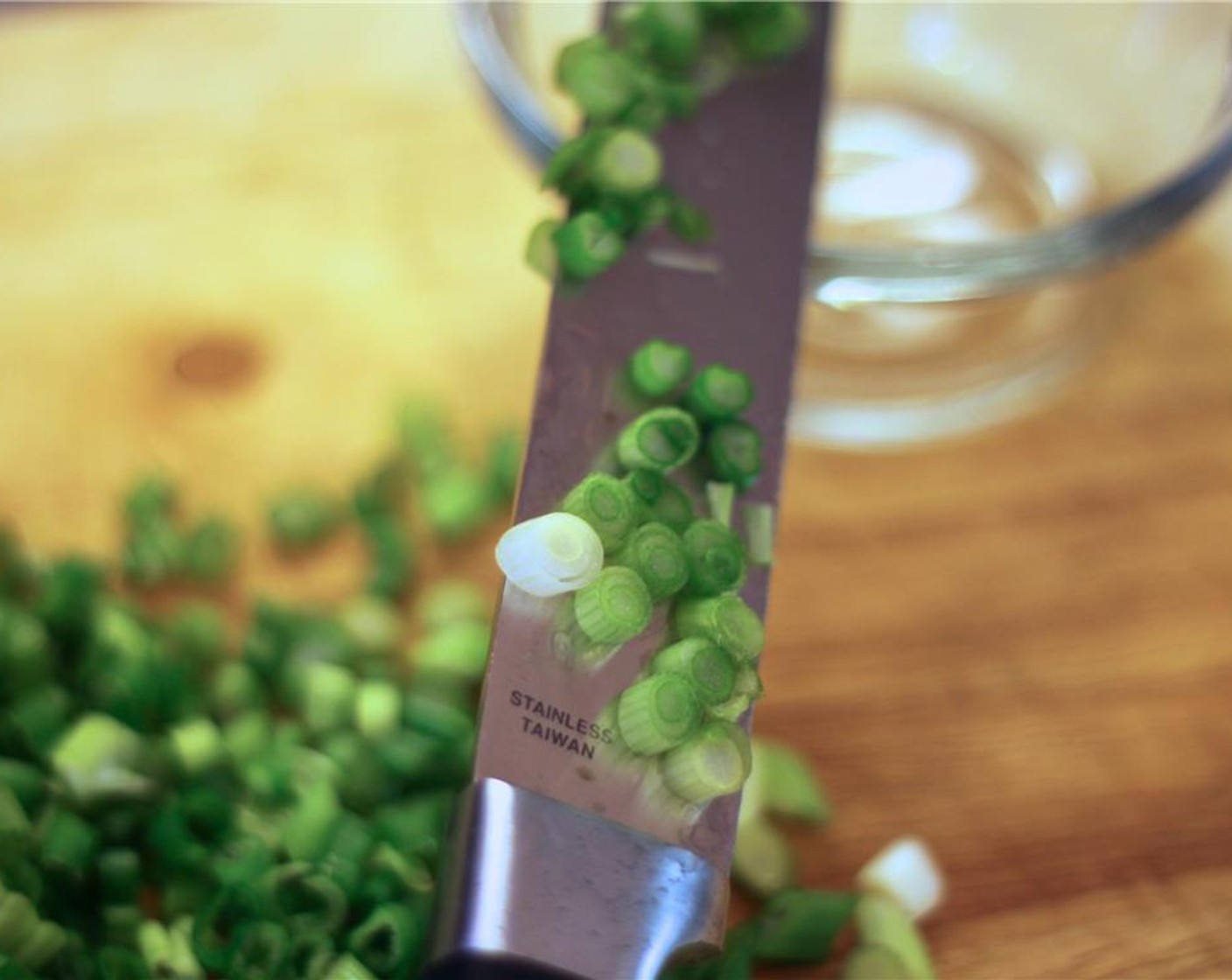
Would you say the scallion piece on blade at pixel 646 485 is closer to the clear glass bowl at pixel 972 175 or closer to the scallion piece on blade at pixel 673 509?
the scallion piece on blade at pixel 673 509

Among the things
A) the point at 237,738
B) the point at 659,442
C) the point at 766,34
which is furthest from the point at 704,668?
the point at 766,34

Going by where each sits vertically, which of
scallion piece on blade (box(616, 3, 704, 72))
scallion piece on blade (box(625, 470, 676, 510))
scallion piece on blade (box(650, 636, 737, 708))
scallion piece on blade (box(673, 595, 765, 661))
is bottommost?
scallion piece on blade (box(650, 636, 737, 708))

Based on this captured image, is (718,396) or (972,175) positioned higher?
(972,175)

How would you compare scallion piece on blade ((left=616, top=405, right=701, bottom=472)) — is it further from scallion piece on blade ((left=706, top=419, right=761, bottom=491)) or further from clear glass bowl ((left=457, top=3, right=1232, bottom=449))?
clear glass bowl ((left=457, top=3, right=1232, bottom=449))

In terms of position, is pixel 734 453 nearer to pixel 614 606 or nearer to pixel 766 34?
pixel 614 606

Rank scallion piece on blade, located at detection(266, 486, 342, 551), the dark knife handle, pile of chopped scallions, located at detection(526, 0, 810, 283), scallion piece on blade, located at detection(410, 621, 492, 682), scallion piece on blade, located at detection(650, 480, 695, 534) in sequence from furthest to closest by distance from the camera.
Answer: scallion piece on blade, located at detection(266, 486, 342, 551)
scallion piece on blade, located at detection(410, 621, 492, 682)
pile of chopped scallions, located at detection(526, 0, 810, 283)
scallion piece on blade, located at detection(650, 480, 695, 534)
the dark knife handle

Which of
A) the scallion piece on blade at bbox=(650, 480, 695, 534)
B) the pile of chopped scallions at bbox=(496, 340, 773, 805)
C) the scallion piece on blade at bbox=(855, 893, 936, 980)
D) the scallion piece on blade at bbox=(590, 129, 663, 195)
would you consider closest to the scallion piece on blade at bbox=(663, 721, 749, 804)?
the pile of chopped scallions at bbox=(496, 340, 773, 805)

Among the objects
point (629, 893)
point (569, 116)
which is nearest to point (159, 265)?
point (569, 116)

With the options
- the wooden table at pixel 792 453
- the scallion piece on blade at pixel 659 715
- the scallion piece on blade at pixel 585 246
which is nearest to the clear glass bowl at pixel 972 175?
the wooden table at pixel 792 453


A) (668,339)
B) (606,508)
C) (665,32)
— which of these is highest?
(665,32)
